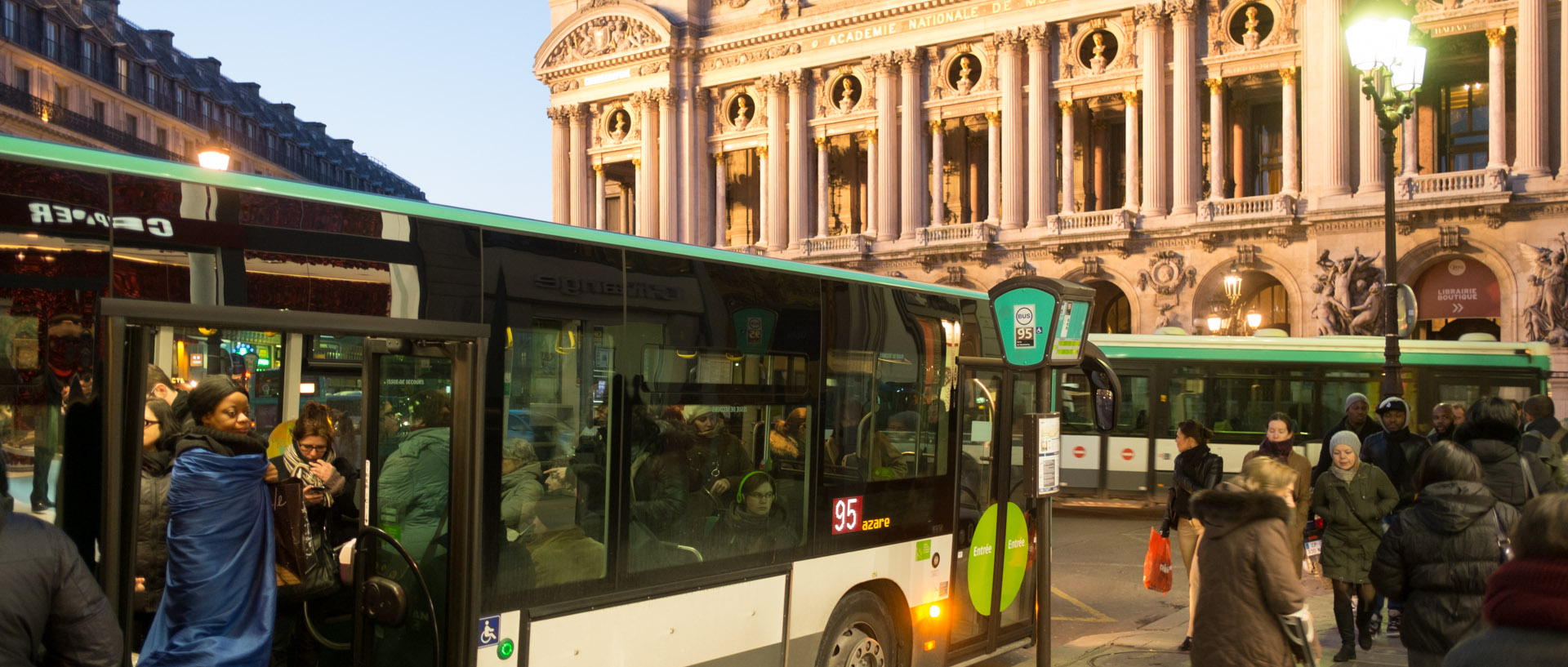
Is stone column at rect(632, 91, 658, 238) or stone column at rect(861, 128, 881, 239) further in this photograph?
stone column at rect(632, 91, 658, 238)

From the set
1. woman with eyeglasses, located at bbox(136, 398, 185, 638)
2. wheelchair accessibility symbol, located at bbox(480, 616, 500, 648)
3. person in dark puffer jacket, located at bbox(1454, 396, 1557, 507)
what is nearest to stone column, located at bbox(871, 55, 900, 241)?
person in dark puffer jacket, located at bbox(1454, 396, 1557, 507)

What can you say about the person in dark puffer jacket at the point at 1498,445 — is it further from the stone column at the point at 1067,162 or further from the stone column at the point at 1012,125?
the stone column at the point at 1012,125

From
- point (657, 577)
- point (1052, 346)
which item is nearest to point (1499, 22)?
point (1052, 346)

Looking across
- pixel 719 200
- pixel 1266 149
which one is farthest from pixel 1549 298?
pixel 719 200

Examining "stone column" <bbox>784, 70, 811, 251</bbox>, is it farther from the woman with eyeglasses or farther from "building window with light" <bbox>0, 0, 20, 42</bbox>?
the woman with eyeglasses

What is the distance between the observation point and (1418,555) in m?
5.02

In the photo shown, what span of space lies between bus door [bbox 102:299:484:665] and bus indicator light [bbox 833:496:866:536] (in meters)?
2.22

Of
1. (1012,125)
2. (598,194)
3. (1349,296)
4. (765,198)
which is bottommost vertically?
(1349,296)

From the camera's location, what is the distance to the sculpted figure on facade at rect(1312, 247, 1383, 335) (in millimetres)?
30547

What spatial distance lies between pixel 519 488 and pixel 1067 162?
113 feet

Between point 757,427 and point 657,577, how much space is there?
2.88ft

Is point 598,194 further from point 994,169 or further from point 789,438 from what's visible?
point 789,438

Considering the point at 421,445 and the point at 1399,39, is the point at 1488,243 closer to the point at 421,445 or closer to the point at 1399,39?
the point at 1399,39

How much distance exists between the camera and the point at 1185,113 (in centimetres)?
3525
